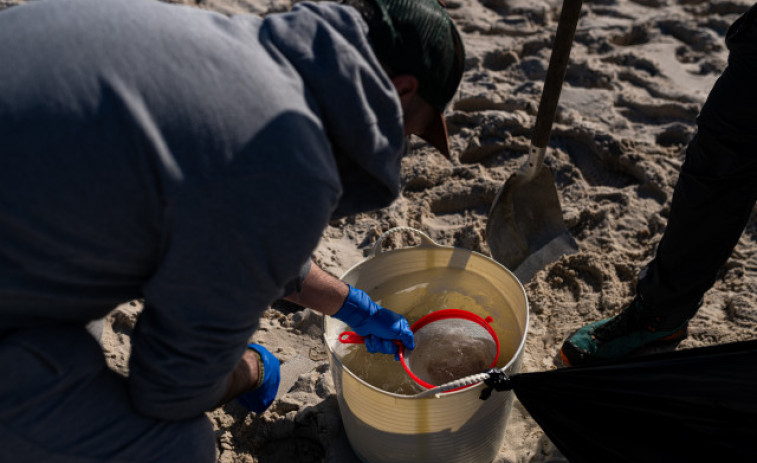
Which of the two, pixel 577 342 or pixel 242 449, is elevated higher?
pixel 577 342

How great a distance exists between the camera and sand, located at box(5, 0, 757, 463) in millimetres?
1504

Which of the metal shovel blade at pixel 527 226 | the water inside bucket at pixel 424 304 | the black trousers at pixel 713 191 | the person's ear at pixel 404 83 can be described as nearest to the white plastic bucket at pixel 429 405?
the water inside bucket at pixel 424 304

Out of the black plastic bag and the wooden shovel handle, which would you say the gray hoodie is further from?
the wooden shovel handle

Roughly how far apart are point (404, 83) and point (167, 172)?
390 millimetres

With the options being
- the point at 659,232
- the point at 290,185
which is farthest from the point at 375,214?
the point at 290,185

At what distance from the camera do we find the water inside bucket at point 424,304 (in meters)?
1.53

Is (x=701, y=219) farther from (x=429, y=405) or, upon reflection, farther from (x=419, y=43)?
(x=419, y=43)

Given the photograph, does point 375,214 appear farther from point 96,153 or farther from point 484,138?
point 96,153

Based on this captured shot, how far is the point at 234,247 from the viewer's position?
0.75 meters

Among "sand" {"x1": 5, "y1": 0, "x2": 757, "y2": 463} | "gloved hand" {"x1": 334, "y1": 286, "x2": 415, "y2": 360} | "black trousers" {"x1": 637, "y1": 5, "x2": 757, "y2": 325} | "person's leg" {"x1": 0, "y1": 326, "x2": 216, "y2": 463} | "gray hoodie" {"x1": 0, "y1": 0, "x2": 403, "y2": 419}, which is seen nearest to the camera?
"gray hoodie" {"x1": 0, "y1": 0, "x2": 403, "y2": 419}

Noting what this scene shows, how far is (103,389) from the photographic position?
0.93m

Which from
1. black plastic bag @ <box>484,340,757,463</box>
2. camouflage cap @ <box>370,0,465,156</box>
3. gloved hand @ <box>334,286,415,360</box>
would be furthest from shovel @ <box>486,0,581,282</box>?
camouflage cap @ <box>370,0,465,156</box>

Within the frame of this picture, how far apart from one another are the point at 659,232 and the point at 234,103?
5.65ft

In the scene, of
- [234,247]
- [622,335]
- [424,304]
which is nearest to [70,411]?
[234,247]
